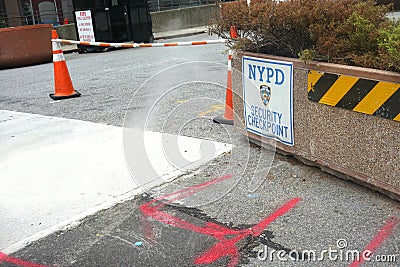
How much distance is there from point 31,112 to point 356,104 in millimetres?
5675

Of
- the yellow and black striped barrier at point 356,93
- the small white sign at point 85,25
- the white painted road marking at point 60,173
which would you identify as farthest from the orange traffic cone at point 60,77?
the small white sign at point 85,25

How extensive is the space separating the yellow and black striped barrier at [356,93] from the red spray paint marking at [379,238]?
75cm

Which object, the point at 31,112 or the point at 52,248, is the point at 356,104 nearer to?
the point at 52,248

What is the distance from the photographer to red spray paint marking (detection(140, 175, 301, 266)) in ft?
10.2

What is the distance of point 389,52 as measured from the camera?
11.1ft

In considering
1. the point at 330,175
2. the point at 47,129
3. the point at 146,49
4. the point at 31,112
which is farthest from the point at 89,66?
the point at 330,175

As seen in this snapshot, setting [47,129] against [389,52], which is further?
[47,129]

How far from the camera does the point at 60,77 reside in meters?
8.50

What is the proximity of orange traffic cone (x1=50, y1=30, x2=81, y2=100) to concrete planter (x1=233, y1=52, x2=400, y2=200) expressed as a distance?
481cm

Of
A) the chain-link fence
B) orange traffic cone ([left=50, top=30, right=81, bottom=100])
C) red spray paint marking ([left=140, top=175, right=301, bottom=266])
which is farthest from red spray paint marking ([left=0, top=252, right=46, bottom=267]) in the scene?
the chain-link fence

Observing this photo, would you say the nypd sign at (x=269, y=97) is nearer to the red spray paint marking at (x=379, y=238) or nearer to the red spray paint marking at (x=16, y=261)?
the red spray paint marking at (x=379, y=238)

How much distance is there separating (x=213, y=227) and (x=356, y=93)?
153 centimetres

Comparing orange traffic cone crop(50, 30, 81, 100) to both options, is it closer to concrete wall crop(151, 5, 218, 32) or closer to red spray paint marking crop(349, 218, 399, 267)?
red spray paint marking crop(349, 218, 399, 267)

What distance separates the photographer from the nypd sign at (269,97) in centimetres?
441
